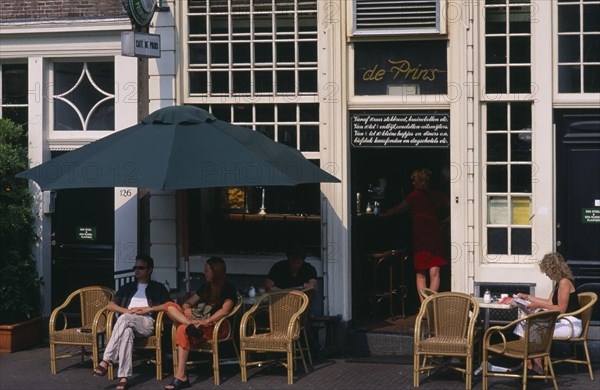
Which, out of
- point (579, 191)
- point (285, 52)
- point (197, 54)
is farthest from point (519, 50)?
point (197, 54)

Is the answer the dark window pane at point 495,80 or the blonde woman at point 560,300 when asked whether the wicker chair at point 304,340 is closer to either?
the blonde woman at point 560,300

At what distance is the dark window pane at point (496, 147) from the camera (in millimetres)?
11859

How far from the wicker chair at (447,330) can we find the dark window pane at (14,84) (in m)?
6.11

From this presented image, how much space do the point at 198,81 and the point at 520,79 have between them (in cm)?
388

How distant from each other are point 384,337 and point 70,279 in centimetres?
424

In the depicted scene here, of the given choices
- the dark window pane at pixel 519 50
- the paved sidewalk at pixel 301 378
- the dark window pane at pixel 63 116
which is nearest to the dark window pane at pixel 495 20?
the dark window pane at pixel 519 50

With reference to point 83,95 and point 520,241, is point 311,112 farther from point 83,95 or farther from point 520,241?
point 83,95

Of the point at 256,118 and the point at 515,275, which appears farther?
the point at 256,118

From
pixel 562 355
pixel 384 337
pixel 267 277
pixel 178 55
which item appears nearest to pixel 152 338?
pixel 267 277

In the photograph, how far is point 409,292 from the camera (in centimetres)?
1405

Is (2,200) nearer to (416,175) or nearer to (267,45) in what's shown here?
(267,45)

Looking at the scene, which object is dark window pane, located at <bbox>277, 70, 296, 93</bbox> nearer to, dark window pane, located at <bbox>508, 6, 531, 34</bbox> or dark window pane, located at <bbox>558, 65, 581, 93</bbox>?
dark window pane, located at <bbox>508, 6, 531, 34</bbox>

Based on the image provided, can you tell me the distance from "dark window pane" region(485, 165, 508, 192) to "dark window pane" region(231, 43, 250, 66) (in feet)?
10.5

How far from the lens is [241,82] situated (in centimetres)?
1271
